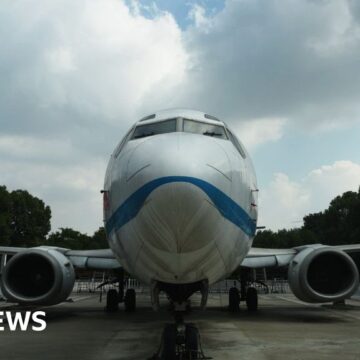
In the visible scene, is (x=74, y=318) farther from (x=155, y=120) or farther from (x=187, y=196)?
(x=187, y=196)

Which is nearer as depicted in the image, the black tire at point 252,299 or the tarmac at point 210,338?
the tarmac at point 210,338

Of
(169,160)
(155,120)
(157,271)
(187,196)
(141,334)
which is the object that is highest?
(155,120)

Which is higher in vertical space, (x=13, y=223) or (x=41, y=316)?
(x=13, y=223)

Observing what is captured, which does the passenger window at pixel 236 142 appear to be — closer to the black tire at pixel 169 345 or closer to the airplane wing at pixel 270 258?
the black tire at pixel 169 345

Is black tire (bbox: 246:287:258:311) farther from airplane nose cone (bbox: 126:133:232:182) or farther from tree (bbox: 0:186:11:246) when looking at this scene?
tree (bbox: 0:186:11:246)

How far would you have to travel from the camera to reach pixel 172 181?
4.98 metres

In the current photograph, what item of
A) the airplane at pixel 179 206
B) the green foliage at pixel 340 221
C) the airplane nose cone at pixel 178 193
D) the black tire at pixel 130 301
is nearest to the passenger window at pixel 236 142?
the airplane at pixel 179 206

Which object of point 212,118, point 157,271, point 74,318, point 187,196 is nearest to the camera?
point 187,196

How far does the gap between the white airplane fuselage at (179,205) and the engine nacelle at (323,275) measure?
483 centimetres

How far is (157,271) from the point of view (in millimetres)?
5781

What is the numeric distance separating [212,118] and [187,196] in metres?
2.83

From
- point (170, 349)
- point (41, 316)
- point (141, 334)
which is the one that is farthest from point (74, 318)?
point (170, 349)

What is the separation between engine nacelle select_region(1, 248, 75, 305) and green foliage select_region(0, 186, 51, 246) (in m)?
48.9

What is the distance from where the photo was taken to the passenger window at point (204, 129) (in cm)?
667
